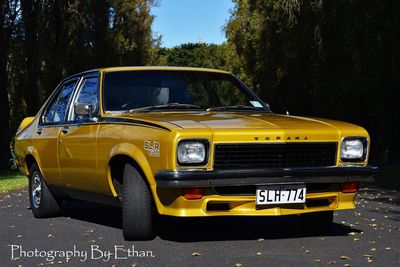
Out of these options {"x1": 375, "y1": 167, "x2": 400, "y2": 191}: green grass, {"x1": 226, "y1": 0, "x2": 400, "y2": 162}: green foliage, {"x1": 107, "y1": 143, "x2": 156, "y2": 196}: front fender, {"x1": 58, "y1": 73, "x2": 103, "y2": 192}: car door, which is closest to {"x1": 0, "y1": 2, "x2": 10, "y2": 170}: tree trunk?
{"x1": 226, "y1": 0, "x2": 400, "y2": 162}: green foliage

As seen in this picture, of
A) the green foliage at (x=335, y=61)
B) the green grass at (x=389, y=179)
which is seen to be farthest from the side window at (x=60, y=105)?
the green foliage at (x=335, y=61)

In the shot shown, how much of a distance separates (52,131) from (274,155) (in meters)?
3.07

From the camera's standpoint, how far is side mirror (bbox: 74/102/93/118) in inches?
259

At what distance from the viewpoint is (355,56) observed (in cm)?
1989

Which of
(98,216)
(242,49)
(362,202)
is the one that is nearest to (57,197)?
(98,216)

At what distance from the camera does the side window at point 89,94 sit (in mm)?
6808

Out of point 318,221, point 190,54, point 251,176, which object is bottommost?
point 318,221

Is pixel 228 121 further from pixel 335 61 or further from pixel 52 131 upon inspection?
pixel 335 61

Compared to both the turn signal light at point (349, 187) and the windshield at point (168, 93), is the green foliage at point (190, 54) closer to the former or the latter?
the windshield at point (168, 93)

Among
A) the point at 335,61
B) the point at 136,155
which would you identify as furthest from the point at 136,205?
the point at 335,61

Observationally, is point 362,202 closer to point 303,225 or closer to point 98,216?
point 303,225

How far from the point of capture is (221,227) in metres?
6.79

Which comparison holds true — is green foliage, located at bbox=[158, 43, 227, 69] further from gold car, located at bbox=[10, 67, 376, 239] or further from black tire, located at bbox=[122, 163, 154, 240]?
black tire, located at bbox=[122, 163, 154, 240]

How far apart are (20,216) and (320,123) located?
4.07m
